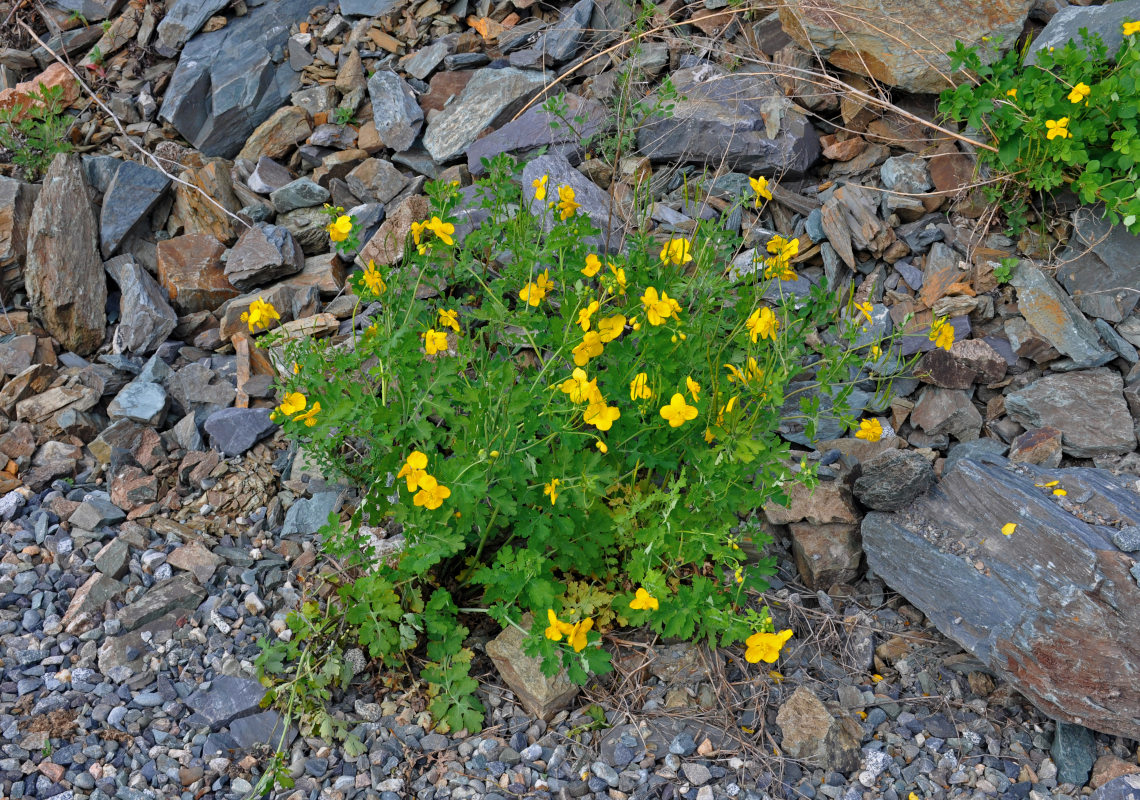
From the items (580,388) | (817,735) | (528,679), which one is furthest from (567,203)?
(817,735)

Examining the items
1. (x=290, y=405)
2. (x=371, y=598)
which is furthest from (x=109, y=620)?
(x=290, y=405)

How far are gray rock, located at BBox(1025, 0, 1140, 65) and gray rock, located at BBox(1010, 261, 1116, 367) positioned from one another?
3.23 feet

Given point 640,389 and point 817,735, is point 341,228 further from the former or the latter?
point 817,735

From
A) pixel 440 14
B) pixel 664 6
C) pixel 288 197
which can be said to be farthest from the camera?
pixel 440 14

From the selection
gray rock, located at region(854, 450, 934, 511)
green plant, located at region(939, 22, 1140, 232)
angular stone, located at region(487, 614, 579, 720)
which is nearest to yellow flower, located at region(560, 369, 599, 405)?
angular stone, located at region(487, 614, 579, 720)

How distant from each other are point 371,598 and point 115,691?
0.89m

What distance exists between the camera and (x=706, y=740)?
266cm

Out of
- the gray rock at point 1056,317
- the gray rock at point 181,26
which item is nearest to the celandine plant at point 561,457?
the gray rock at point 1056,317

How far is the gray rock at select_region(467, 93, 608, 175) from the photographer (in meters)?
4.73

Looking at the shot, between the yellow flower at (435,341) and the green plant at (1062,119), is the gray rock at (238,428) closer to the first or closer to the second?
the yellow flower at (435,341)

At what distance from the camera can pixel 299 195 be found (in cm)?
480

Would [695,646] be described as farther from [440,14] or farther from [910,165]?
[440,14]

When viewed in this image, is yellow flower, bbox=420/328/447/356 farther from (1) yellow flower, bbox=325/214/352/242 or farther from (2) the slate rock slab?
(2) the slate rock slab

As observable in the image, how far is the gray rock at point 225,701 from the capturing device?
2.68 metres
